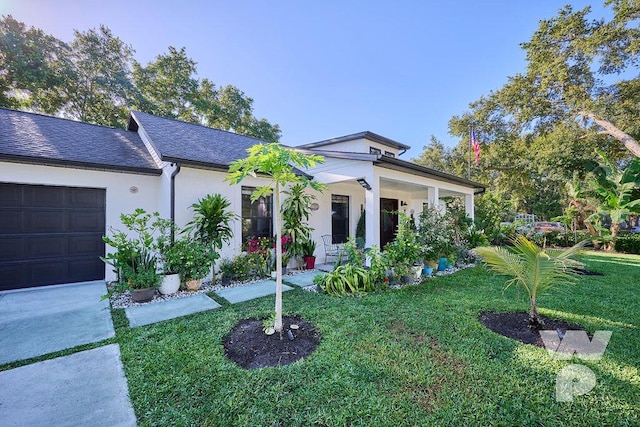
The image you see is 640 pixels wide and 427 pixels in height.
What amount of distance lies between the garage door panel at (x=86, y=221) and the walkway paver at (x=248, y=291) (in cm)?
354

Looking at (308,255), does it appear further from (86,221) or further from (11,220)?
(11,220)

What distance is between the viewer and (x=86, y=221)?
5.98m

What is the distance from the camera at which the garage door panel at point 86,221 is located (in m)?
5.86

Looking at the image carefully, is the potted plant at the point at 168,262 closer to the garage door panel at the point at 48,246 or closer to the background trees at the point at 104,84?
the garage door panel at the point at 48,246

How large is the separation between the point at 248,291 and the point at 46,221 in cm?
476

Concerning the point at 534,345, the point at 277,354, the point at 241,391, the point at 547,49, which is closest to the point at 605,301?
the point at 534,345

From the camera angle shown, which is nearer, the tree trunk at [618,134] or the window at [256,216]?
the window at [256,216]

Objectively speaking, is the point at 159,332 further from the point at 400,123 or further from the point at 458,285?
the point at 400,123

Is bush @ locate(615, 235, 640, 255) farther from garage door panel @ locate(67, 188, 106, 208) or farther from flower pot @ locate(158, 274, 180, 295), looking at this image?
garage door panel @ locate(67, 188, 106, 208)

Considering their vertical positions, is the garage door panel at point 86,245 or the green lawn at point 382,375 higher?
the garage door panel at point 86,245

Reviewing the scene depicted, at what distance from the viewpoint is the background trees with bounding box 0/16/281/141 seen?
12.8 metres

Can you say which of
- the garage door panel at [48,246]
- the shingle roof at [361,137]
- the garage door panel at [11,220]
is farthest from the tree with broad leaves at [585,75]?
the garage door panel at [11,220]

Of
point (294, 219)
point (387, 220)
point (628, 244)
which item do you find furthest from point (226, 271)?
point (628, 244)

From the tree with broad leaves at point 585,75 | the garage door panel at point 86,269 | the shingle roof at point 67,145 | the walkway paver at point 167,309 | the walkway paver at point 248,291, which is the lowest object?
the walkway paver at point 167,309
